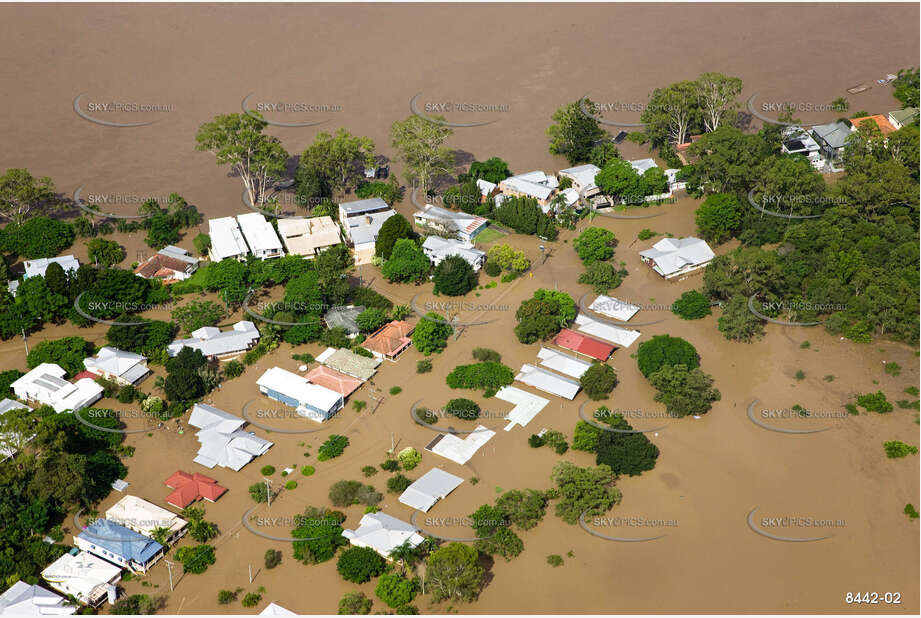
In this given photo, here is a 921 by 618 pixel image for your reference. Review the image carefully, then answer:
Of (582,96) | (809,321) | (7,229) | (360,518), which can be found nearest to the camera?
(360,518)

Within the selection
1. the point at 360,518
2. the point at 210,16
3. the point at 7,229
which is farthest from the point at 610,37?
the point at 360,518

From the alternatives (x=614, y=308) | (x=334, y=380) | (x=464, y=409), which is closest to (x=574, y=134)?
(x=614, y=308)

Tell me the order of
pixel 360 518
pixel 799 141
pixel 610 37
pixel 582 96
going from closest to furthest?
pixel 360 518 < pixel 799 141 < pixel 582 96 < pixel 610 37

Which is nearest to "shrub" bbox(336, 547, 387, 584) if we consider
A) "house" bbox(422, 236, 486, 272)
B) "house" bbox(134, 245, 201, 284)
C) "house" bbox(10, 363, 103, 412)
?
"house" bbox(10, 363, 103, 412)

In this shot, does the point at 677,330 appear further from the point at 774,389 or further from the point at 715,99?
the point at 715,99

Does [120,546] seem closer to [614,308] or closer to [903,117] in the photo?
[614,308]

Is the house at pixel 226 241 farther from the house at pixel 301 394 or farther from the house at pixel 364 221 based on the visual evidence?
the house at pixel 301 394

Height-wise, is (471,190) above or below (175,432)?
above
